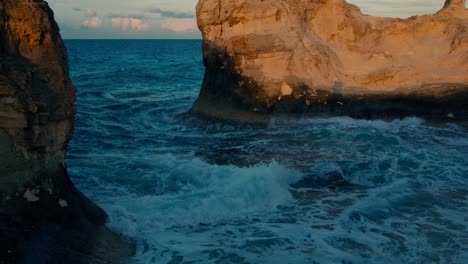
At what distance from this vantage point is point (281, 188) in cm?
781

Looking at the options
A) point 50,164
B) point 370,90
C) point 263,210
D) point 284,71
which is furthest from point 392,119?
point 50,164

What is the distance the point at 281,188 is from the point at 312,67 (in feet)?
20.5

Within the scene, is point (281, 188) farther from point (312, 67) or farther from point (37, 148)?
point (312, 67)

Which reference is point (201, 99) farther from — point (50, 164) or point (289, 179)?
point (50, 164)

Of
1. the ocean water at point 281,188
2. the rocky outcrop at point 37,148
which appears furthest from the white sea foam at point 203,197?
the rocky outcrop at point 37,148

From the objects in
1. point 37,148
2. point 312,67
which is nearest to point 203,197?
point 37,148

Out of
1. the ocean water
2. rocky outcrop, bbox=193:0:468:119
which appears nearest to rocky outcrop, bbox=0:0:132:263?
the ocean water

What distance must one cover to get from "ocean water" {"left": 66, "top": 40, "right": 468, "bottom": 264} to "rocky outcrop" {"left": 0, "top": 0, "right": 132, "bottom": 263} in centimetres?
82

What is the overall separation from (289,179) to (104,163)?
3.58 metres

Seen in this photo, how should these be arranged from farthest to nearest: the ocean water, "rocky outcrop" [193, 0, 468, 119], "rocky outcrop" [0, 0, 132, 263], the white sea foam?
1. "rocky outcrop" [193, 0, 468, 119]
2. the white sea foam
3. the ocean water
4. "rocky outcrop" [0, 0, 132, 263]

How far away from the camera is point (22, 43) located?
17.0 feet

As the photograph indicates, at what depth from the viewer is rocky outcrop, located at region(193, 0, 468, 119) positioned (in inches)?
506

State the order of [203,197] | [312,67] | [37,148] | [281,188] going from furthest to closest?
[312,67] < [281,188] < [203,197] < [37,148]

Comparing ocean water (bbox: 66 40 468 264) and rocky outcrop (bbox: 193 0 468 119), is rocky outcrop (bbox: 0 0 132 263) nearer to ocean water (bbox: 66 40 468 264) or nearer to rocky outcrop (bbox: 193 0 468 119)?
ocean water (bbox: 66 40 468 264)
